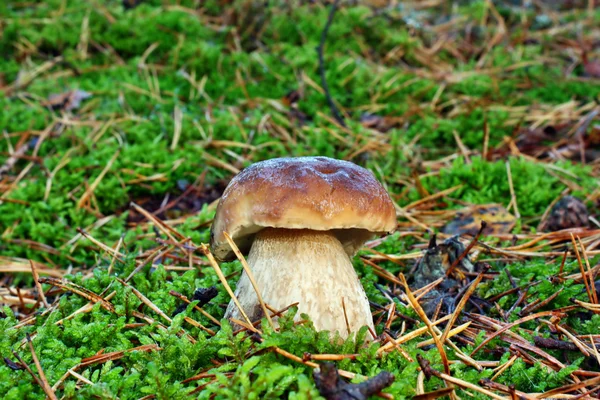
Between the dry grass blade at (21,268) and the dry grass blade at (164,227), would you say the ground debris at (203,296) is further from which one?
the dry grass blade at (21,268)

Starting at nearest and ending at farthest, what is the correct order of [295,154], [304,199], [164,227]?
[304,199] → [164,227] → [295,154]

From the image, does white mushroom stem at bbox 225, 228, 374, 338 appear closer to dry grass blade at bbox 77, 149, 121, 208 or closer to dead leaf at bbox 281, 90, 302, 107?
dry grass blade at bbox 77, 149, 121, 208

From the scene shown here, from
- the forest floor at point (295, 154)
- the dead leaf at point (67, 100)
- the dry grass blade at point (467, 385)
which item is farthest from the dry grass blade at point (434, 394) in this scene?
the dead leaf at point (67, 100)

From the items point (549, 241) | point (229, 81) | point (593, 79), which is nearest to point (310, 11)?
point (229, 81)

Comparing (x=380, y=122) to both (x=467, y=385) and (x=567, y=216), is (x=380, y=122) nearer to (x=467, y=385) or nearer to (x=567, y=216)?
(x=567, y=216)

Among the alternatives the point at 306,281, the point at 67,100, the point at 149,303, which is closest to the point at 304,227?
the point at 306,281

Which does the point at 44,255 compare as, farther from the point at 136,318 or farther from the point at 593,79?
the point at 593,79
